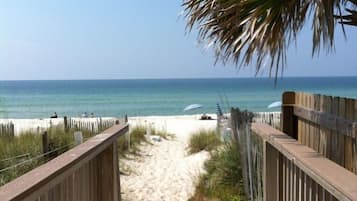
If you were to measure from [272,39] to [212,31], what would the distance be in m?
0.66

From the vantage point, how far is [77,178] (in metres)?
3.13

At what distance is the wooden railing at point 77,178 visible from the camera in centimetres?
204

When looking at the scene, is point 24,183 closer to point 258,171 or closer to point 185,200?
point 258,171

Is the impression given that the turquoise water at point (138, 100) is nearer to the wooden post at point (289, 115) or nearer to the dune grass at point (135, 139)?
the dune grass at point (135, 139)

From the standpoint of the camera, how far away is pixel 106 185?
4020mm

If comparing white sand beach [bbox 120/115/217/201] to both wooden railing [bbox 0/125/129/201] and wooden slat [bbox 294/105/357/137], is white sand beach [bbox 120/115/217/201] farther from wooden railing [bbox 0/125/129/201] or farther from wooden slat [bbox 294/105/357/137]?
wooden slat [bbox 294/105/357/137]

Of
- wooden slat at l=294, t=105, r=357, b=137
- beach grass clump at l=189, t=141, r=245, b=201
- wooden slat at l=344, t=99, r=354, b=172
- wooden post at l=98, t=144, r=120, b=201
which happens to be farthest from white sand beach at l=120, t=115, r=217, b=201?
wooden slat at l=344, t=99, r=354, b=172

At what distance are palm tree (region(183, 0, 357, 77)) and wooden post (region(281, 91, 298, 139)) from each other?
3.25 ft

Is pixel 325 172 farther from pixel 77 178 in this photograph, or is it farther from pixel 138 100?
pixel 138 100

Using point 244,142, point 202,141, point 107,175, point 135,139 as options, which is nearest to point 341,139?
point 107,175

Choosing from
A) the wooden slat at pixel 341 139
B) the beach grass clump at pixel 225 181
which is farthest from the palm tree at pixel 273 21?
the beach grass clump at pixel 225 181

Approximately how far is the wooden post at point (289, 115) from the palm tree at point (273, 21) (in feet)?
3.25

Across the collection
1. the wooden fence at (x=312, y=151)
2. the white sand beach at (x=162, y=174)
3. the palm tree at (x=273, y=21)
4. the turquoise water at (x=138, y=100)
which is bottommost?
the turquoise water at (x=138, y=100)

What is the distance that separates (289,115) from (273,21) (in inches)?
57.3
